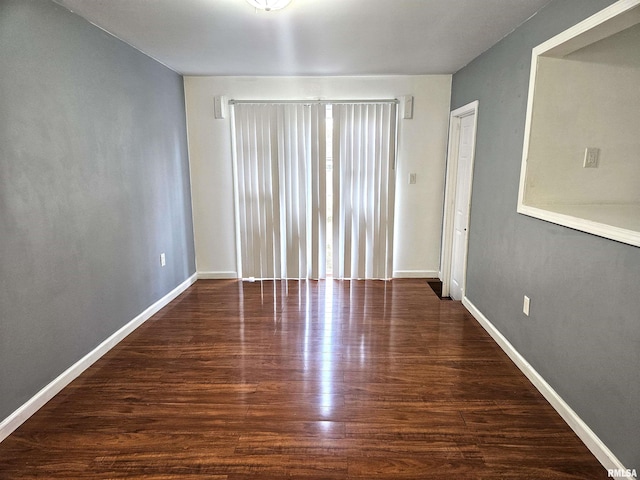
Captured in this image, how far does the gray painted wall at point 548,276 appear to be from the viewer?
170 centimetres

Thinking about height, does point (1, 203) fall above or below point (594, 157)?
below

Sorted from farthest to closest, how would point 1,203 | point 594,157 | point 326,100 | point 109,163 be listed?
point 326,100 → point 109,163 → point 594,157 → point 1,203

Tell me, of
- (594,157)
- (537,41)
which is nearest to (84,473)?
(594,157)

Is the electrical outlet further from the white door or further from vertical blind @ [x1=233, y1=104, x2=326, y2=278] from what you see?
vertical blind @ [x1=233, y1=104, x2=326, y2=278]

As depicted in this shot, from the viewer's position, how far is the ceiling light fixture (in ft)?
6.93

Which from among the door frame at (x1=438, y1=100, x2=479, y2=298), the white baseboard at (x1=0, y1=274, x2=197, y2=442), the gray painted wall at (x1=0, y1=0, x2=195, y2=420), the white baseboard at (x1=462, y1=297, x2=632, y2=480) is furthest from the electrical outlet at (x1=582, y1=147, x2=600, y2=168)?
the white baseboard at (x1=0, y1=274, x2=197, y2=442)

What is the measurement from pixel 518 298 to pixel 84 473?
2.75 m

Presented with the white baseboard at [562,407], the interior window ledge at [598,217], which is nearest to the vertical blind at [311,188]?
the white baseboard at [562,407]

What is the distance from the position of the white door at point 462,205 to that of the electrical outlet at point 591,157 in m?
1.21

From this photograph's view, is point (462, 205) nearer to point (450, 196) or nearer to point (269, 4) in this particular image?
point (450, 196)

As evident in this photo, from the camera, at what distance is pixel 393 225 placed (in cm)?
456

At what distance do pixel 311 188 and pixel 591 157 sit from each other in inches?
108

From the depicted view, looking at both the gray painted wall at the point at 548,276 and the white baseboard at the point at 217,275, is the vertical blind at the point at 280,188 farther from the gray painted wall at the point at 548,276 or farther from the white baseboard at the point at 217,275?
the gray painted wall at the point at 548,276

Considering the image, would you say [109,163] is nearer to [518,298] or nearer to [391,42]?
[391,42]
